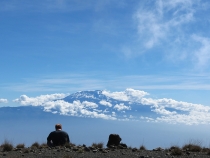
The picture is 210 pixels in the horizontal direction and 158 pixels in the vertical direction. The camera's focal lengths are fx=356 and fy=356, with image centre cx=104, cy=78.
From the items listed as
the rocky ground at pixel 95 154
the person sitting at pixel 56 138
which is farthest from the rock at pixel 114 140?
the person sitting at pixel 56 138

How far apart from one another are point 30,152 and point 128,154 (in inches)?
210

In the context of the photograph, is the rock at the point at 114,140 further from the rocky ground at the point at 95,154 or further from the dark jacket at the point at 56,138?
the dark jacket at the point at 56,138

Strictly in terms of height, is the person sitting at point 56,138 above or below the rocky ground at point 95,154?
above

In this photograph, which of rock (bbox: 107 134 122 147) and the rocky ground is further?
rock (bbox: 107 134 122 147)

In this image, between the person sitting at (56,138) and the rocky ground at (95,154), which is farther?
the person sitting at (56,138)

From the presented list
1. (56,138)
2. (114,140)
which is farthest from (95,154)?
(56,138)

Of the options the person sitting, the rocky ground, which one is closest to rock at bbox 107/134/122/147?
the rocky ground

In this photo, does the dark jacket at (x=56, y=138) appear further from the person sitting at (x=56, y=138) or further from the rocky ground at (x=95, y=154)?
the rocky ground at (x=95, y=154)

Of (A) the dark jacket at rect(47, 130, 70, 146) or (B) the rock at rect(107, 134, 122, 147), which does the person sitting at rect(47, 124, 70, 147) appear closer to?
(A) the dark jacket at rect(47, 130, 70, 146)

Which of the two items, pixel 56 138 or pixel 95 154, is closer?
pixel 95 154

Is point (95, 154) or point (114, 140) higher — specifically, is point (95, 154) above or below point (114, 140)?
below

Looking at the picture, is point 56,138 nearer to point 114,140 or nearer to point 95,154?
point 114,140

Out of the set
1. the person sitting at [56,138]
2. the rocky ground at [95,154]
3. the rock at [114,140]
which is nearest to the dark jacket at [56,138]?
the person sitting at [56,138]

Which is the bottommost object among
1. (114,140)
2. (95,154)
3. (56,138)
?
(95,154)
